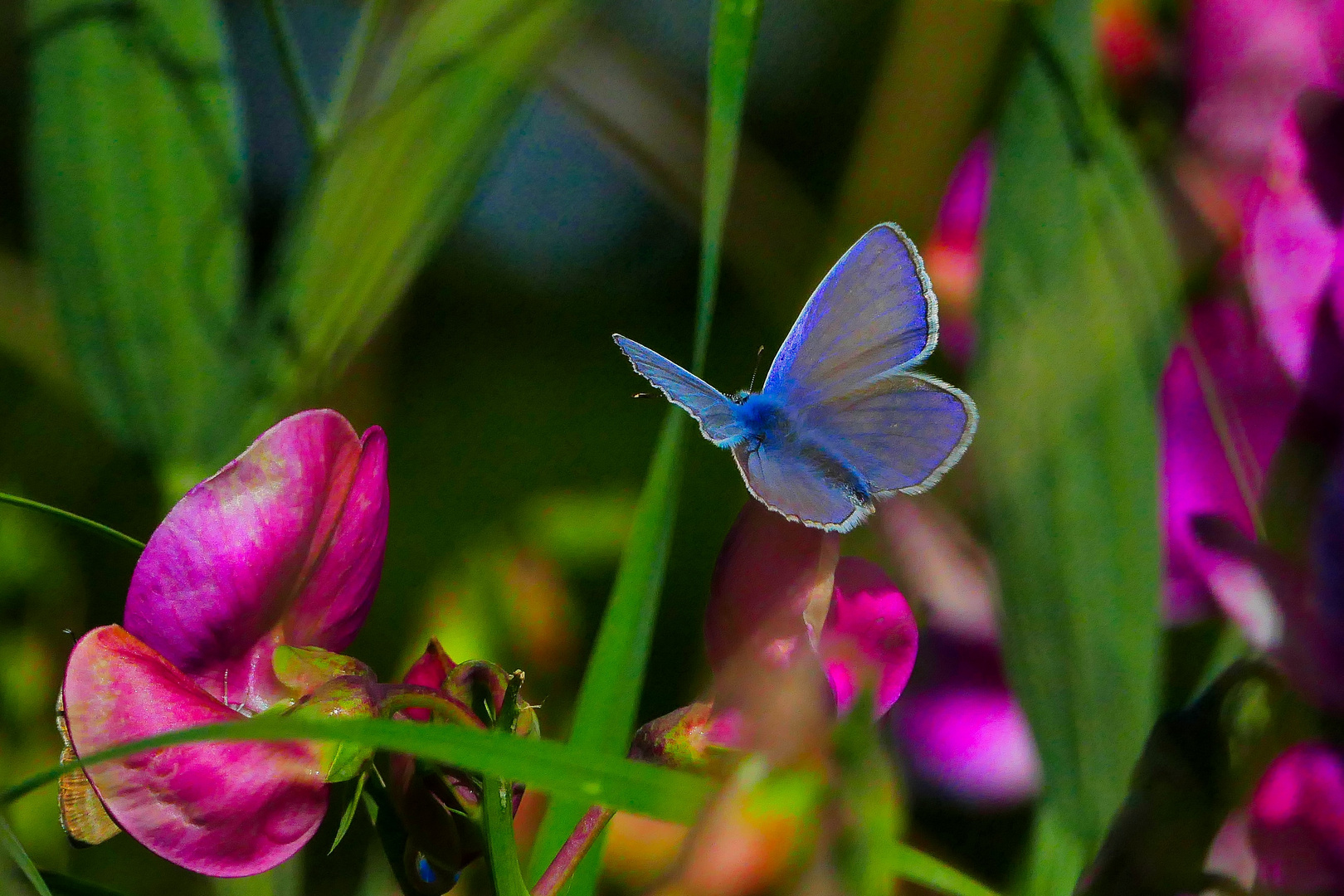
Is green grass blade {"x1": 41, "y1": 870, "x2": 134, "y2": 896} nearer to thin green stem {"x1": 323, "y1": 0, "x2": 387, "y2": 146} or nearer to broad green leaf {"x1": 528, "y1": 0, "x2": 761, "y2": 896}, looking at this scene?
broad green leaf {"x1": 528, "y1": 0, "x2": 761, "y2": 896}

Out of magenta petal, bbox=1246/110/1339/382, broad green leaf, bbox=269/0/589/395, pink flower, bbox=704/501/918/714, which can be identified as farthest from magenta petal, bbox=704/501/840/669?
broad green leaf, bbox=269/0/589/395

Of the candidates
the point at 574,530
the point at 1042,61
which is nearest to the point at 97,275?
the point at 574,530

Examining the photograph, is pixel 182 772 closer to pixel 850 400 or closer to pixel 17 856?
pixel 17 856

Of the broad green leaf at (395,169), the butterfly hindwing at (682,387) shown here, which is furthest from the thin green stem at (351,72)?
the butterfly hindwing at (682,387)

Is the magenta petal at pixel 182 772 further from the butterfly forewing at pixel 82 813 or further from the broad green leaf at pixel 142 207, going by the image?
the broad green leaf at pixel 142 207

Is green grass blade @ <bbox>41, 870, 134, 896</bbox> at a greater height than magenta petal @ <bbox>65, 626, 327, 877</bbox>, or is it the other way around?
magenta petal @ <bbox>65, 626, 327, 877</bbox>

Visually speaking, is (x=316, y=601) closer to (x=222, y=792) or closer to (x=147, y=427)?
(x=222, y=792)

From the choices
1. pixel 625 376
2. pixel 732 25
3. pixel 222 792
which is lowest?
pixel 625 376
